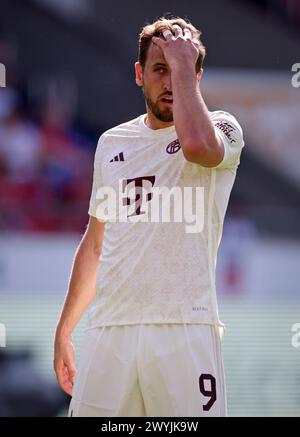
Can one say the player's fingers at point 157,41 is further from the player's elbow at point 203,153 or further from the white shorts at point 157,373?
the white shorts at point 157,373

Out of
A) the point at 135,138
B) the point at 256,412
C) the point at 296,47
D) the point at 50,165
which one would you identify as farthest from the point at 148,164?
the point at 296,47

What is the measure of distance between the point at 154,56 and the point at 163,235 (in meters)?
0.55

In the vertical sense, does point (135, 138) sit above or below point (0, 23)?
below

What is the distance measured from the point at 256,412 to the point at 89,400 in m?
6.47

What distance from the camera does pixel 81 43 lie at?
12094mm

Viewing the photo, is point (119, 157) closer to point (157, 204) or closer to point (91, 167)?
point (157, 204)

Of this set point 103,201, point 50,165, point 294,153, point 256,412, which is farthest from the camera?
point 294,153

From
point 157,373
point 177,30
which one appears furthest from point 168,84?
point 157,373

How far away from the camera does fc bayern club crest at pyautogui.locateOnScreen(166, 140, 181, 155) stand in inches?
120

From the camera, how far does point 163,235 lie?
2.98 metres

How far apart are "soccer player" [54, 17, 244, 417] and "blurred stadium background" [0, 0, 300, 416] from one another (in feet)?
17.6

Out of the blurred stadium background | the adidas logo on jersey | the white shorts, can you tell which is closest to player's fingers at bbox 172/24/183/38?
the adidas logo on jersey

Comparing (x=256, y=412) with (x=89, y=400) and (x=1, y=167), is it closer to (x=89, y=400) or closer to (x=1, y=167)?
(x=1, y=167)

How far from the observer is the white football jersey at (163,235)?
295 cm
